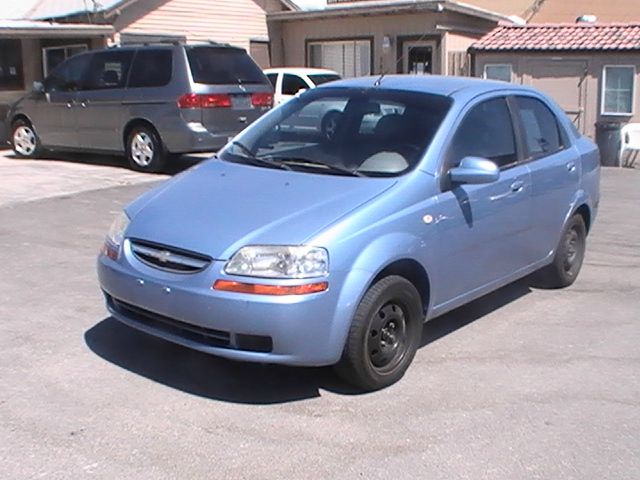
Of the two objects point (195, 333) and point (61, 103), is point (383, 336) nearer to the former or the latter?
point (195, 333)

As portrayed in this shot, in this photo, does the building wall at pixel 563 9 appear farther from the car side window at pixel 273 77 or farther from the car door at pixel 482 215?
the car door at pixel 482 215

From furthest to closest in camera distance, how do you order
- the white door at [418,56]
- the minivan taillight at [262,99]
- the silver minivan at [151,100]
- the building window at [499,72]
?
the white door at [418,56], the building window at [499,72], the minivan taillight at [262,99], the silver minivan at [151,100]

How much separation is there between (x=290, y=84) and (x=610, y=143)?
6.40 meters

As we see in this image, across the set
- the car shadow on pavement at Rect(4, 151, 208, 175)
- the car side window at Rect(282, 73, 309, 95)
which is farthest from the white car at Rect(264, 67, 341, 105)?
the car shadow on pavement at Rect(4, 151, 208, 175)

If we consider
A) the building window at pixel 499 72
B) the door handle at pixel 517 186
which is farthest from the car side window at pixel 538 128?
the building window at pixel 499 72

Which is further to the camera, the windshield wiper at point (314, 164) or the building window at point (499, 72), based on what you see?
the building window at point (499, 72)

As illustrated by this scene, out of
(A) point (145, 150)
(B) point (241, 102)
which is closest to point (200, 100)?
(B) point (241, 102)

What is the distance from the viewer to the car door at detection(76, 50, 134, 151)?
1263 centimetres

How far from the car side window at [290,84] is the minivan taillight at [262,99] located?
4290mm

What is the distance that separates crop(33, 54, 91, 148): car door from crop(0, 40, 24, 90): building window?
3.61 meters

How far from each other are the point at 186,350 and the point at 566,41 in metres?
14.6

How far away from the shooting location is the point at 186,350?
5.04m

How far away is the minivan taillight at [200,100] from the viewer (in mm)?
11805

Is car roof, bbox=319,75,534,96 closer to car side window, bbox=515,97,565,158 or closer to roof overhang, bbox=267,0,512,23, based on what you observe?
car side window, bbox=515,97,565,158
